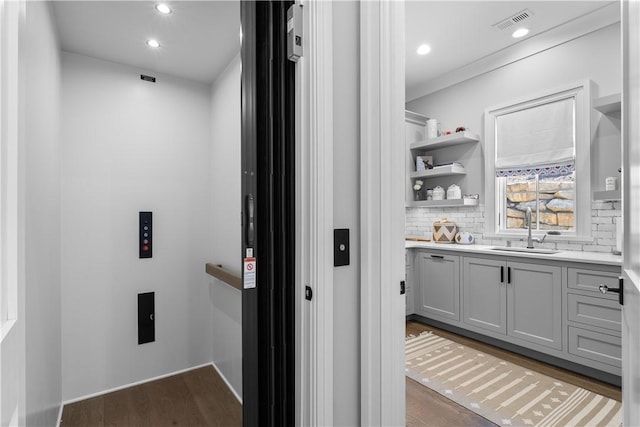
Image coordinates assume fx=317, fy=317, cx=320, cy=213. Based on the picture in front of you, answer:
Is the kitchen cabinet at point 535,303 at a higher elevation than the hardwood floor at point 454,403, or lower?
higher

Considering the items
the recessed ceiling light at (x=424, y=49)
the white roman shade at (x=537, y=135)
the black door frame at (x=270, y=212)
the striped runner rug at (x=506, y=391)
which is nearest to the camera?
the black door frame at (x=270, y=212)

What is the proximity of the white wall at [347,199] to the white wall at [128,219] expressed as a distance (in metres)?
1.40

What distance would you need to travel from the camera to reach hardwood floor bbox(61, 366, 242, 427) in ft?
5.77

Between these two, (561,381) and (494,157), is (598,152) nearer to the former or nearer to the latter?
(494,157)

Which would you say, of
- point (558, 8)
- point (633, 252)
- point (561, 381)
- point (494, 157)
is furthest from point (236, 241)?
point (558, 8)

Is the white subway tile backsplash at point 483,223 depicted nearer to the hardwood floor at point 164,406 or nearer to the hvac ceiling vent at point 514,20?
the hvac ceiling vent at point 514,20

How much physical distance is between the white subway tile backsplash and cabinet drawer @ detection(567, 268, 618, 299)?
532 millimetres

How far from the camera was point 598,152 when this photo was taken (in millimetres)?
2672

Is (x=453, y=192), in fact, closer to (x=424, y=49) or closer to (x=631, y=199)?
(x=424, y=49)

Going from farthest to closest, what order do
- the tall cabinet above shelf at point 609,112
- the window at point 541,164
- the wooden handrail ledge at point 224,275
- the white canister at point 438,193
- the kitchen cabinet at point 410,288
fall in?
the white canister at point 438,193 < the kitchen cabinet at point 410,288 < the window at point 541,164 < the tall cabinet above shelf at point 609,112 < the wooden handrail ledge at point 224,275

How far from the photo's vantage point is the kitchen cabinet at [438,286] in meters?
3.15

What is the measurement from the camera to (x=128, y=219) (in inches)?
78.8

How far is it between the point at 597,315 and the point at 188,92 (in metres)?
3.22

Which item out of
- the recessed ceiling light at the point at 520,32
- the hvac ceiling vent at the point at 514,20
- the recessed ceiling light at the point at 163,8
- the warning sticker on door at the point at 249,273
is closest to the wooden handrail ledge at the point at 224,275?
the warning sticker on door at the point at 249,273
